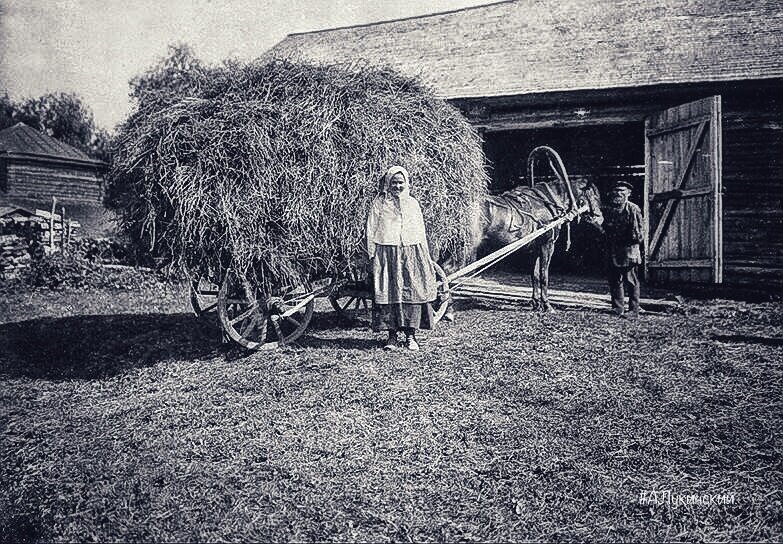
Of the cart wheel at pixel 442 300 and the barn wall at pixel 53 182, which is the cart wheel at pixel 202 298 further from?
the barn wall at pixel 53 182

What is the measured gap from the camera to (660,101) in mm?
9977

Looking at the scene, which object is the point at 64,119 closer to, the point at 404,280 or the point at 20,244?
the point at 20,244

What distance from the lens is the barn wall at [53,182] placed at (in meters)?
25.7

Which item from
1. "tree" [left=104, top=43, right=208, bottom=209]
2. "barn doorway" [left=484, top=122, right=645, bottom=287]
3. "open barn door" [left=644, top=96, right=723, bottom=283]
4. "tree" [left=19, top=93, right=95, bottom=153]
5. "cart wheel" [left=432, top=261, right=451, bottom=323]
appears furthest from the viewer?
"tree" [left=19, top=93, right=95, bottom=153]

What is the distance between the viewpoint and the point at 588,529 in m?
2.53

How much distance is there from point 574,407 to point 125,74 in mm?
5813

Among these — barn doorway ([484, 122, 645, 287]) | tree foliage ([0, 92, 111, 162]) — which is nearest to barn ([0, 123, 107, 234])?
tree foliage ([0, 92, 111, 162])

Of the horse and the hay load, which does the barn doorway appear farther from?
the hay load

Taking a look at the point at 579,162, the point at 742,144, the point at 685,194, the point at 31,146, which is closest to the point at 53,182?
the point at 31,146

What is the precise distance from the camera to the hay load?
468cm

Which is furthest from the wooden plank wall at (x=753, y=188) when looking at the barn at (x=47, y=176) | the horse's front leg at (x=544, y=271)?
the barn at (x=47, y=176)

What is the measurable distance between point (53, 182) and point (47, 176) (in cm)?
41

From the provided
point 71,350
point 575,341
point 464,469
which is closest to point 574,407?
point 464,469

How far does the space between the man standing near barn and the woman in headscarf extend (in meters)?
3.17
